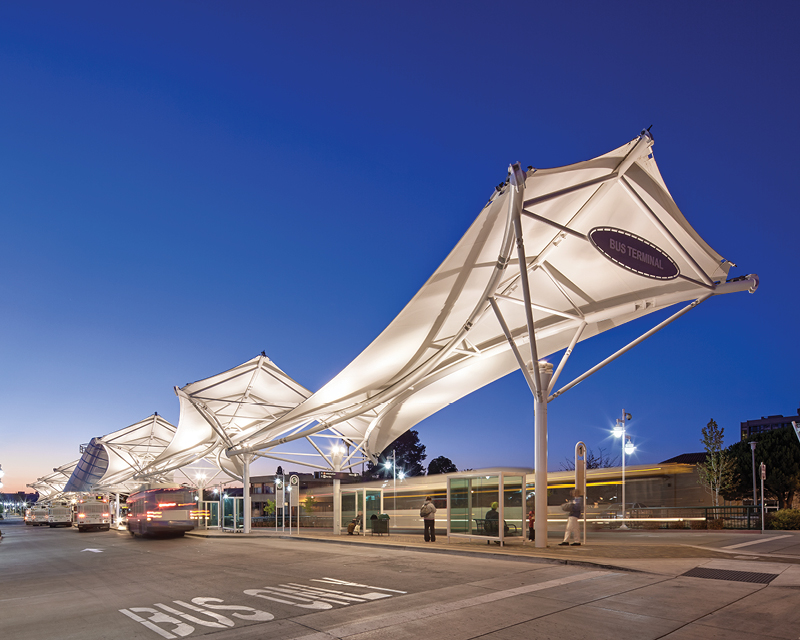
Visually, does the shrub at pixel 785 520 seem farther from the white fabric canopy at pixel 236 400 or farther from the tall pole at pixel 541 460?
the white fabric canopy at pixel 236 400

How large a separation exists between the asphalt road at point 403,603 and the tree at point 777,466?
172ft

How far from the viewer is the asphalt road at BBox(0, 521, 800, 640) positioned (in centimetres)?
705

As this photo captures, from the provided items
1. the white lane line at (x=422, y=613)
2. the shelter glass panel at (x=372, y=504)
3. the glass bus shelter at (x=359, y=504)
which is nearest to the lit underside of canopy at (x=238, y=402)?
the shelter glass panel at (x=372, y=504)

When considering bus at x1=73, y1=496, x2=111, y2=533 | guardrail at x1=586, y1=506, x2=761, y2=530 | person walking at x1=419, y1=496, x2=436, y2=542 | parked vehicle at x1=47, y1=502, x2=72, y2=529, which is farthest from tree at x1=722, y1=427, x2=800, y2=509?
parked vehicle at x1=47, y1=502, x2=72, y2=529

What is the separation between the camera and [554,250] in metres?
17.2

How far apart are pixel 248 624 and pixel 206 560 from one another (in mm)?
9992

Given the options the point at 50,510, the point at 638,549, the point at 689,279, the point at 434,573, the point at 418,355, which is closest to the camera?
the point at 434,573

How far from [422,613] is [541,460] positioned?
904cm

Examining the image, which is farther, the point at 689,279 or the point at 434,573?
the point at 689,279

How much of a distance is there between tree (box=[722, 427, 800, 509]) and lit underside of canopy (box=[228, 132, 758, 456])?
4484 centimetres

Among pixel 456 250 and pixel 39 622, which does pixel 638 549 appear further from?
pixel 39 622

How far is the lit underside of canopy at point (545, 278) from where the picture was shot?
45.8 ft

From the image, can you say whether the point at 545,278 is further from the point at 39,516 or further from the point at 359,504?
the point at 39,516

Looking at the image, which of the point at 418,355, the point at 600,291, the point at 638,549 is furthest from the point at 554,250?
the point at 638,549
